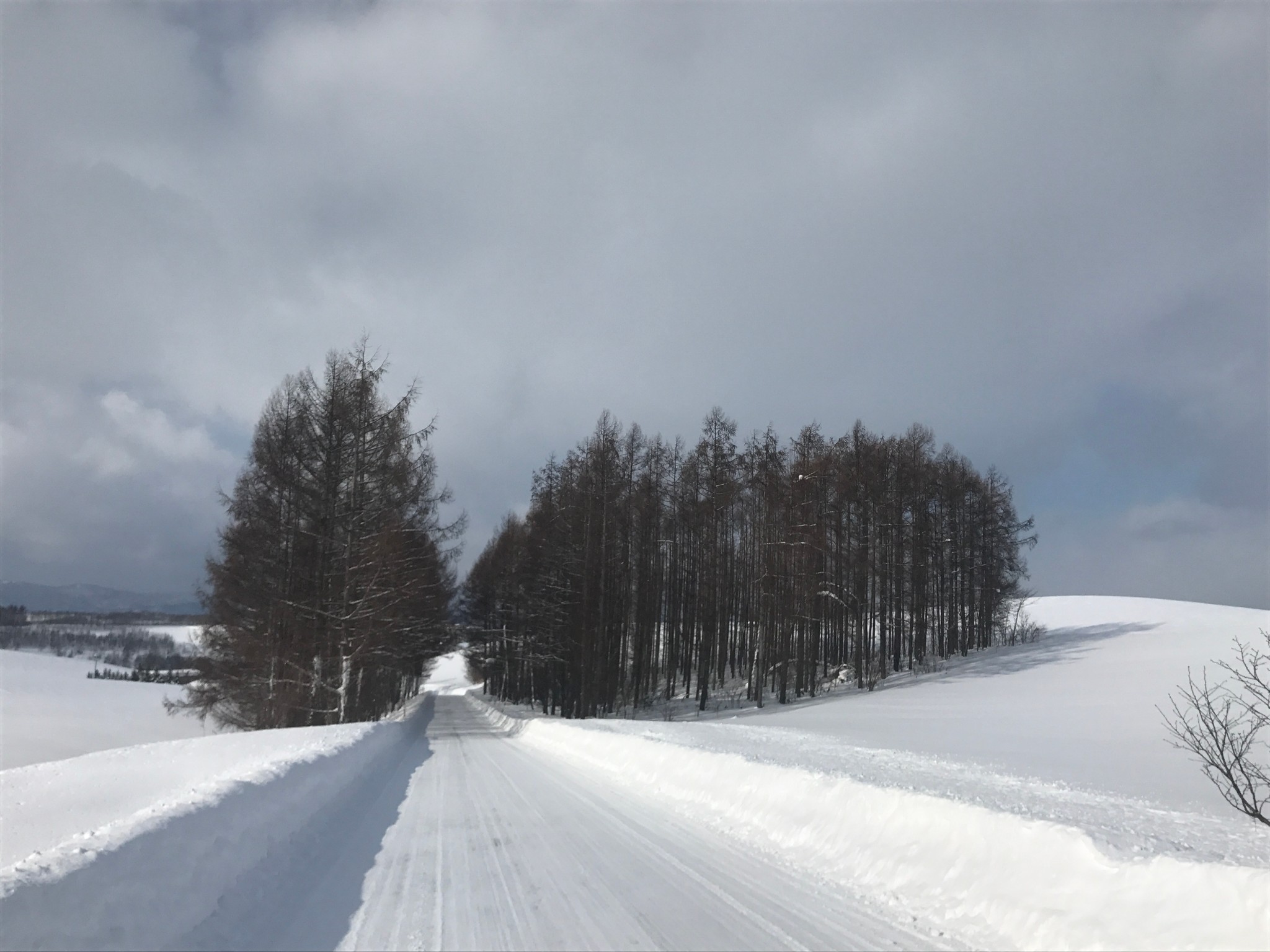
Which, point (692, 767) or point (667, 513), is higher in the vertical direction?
point (667, 513)

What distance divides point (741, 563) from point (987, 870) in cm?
3327

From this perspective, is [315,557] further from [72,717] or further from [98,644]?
[98,644]

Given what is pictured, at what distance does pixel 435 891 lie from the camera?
641 cm

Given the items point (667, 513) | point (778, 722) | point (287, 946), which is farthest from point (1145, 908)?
point (667, 513)

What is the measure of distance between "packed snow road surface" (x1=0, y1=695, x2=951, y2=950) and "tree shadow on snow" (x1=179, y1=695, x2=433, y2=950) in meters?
0.02

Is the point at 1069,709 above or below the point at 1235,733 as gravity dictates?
below

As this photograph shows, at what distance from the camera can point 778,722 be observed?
25.1 meters

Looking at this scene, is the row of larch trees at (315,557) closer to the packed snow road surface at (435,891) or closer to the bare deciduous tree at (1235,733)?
the packed snow road surface at (435,891)

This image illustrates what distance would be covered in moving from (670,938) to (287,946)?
2.61 metres

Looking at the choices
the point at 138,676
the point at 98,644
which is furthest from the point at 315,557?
the point at 98,644

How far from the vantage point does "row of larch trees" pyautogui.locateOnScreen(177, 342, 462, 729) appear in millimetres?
22406

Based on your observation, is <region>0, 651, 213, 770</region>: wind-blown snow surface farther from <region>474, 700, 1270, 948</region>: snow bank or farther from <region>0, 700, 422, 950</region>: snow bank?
<region>474, 700, 1270, 948</region>: snow bank

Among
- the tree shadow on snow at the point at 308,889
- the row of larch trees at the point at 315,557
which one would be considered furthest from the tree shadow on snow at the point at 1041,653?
the tree shadow on snow at the point at 308,889

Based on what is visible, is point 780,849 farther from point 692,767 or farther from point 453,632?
point 453,632
